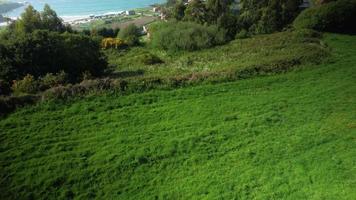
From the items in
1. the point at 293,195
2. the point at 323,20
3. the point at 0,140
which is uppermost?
the point at 323,20

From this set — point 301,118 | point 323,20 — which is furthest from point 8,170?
point 323,20

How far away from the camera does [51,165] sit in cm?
1481

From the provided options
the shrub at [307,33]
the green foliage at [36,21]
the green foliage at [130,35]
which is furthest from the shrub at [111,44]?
the shrub at [307,33]

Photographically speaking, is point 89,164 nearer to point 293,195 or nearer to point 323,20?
point 293,195

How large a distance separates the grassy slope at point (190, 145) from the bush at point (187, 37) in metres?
12.8

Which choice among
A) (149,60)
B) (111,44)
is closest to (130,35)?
(111,44)

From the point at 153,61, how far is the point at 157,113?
1151cm

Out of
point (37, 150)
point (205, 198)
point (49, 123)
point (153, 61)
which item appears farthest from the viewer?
point (153, 61)

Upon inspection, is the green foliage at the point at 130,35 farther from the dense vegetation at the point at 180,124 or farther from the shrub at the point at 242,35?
the dense vegetation at the point at 180,124

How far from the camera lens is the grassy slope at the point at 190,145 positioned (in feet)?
45.8

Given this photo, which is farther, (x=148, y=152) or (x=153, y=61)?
(x=153, y=61)

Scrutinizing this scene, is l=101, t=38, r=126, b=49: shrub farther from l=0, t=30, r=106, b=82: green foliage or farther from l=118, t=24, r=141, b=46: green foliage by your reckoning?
l=0, t=30, r=106, b=82: green foliage

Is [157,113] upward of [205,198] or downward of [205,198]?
upward

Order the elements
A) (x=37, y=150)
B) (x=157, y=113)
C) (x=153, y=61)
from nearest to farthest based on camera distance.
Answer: (x=37, y=150) < (x=157, y=113) < (x=153, y=61)
